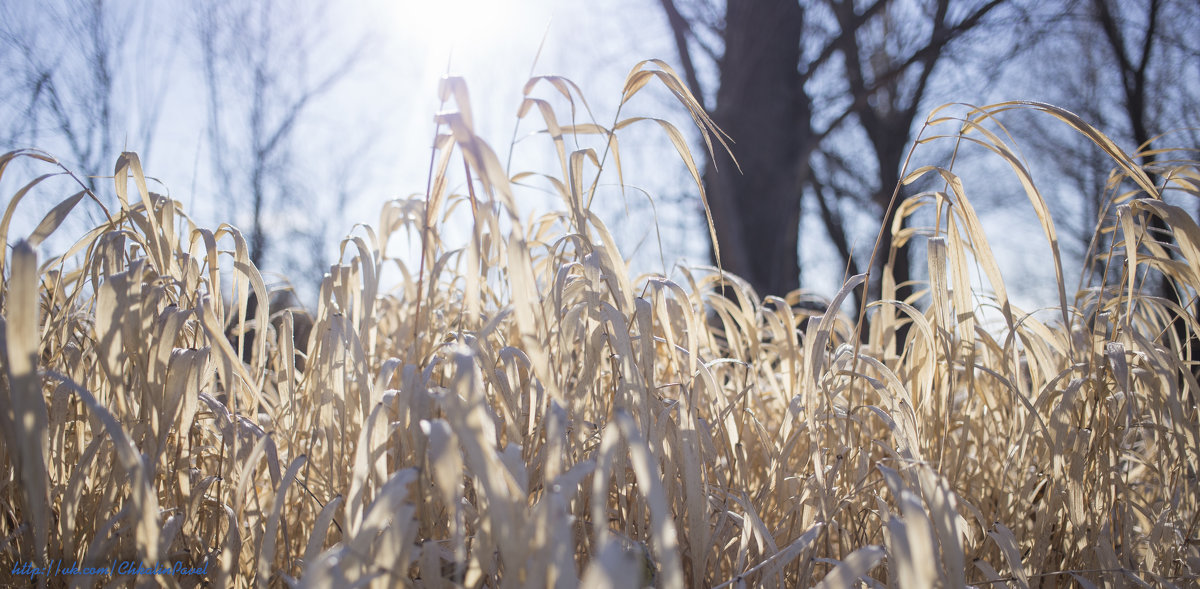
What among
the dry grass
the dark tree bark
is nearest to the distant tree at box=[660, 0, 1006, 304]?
the dark tree bark

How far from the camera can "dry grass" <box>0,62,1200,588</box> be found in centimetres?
32

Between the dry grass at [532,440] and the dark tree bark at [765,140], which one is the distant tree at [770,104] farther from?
the dry grass at [532,440]

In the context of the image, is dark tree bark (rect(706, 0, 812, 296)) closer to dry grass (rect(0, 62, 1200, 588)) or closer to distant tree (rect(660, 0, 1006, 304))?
distant tree (rect(660, 0, 1006, 304))

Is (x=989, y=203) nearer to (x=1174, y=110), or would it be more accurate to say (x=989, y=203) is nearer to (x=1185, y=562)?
(x=1174, y=110)

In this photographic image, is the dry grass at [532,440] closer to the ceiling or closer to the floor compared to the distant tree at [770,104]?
closer to the floor

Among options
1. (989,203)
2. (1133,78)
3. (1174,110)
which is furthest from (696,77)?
(989,203)

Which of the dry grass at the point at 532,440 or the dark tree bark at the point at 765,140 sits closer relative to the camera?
the dry grass at the point at 532,440

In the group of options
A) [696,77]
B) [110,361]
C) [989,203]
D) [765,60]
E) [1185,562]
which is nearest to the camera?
[110,361]

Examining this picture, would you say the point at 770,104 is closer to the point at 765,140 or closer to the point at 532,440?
the point at 765,140

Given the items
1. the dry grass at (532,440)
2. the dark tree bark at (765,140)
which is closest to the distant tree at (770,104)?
the dark tree bark at (765,140)

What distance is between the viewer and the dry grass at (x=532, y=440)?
317 mm

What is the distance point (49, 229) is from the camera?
42 centimetres

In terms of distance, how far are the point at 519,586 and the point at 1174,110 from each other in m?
4.43

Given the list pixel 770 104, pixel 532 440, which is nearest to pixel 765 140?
pixel 770 104
